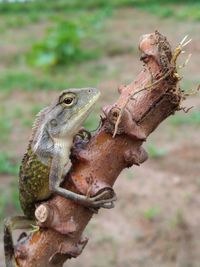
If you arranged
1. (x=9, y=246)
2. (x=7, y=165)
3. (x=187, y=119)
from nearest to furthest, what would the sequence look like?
1. (x=9, y=246)
2. (x=7, y=165)
3. (x=187, y=119)

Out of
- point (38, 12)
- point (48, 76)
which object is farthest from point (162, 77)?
point (38, 12)

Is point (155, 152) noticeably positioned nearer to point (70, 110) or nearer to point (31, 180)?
point (70, 110)

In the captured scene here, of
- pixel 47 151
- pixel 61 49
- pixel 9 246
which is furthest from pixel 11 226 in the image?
pixel 61 49

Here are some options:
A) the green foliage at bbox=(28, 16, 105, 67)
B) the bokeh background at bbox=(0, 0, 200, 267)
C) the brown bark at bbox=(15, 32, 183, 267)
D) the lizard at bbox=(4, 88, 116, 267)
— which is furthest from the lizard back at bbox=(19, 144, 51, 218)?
the green foliage at bbox=(28, 16, 105, 67)

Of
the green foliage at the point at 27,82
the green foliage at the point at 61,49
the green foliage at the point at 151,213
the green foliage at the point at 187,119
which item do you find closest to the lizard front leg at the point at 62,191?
the green foliage at the point at 151,213

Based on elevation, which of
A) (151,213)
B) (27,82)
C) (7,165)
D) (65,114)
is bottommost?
(65,114)

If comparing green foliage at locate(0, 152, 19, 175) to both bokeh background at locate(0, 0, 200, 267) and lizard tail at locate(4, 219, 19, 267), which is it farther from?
lizard tail at locate(4, 219, 19, 267)

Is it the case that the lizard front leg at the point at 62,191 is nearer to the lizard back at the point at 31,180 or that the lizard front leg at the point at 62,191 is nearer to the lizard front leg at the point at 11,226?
the lizard back at the point at 31,180
